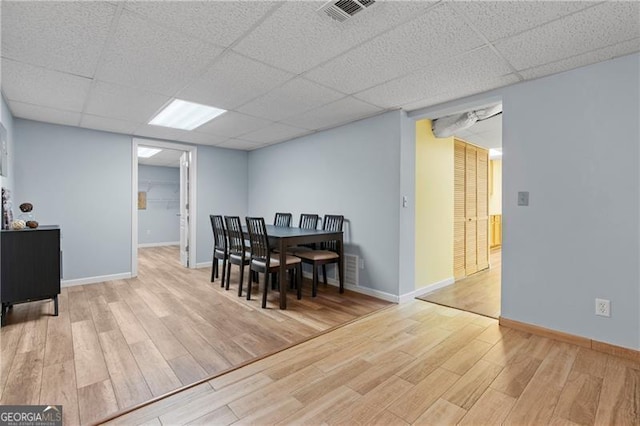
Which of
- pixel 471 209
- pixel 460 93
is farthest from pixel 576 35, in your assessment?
pixel 471 209

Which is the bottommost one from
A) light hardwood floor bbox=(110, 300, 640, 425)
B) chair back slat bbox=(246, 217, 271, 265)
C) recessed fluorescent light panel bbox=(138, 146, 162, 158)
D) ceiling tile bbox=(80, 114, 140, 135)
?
light hardwood floor bbox=(110, 300, 640, 425)

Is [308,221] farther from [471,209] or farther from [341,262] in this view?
[471,209]

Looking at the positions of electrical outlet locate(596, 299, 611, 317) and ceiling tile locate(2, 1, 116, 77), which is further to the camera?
electrical outlet locate(596, 299, 611, 317)

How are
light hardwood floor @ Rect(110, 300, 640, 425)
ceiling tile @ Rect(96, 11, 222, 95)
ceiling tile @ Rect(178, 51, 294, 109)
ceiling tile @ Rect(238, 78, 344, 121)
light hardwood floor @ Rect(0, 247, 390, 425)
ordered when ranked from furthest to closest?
ceiling tile @ Rect(238, 78, 344, 121), ceiling tile @ Rect(178, 51, 294, 109), ceiling tile @ Rect(96, 11, 222, 95), light hardwood floor @ Rect(0, 247, 390, 425), light hardwood floor @ Rect(110, 300, 640, 425)

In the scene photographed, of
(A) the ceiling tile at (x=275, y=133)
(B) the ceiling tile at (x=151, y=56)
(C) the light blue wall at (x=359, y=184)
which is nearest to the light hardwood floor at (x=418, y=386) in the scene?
(C) the light blue wall at (x=359, y=184)

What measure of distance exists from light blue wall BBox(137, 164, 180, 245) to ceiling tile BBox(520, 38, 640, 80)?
322 inches

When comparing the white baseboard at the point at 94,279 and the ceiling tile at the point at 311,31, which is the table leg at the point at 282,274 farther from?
the white baseboard at the point at 94,279

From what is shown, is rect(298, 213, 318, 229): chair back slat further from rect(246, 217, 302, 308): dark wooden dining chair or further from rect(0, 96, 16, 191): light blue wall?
→ rect(0, 96, 16, 191): light blue wall

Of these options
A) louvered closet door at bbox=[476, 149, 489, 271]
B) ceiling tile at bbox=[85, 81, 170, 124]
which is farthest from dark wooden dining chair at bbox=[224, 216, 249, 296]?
louvered closet door at bbox=[476, 149, 489, 271]

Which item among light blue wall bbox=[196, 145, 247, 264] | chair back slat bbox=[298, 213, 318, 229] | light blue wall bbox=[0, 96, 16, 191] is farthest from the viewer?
light blue wall bbox=[196, 145, 247, 264]

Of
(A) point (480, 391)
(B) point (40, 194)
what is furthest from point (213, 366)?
(B) point (40, 194)

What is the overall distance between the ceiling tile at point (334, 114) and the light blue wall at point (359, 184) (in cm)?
17

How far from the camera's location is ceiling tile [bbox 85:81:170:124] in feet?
9.28

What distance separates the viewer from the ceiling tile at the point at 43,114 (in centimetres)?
331
